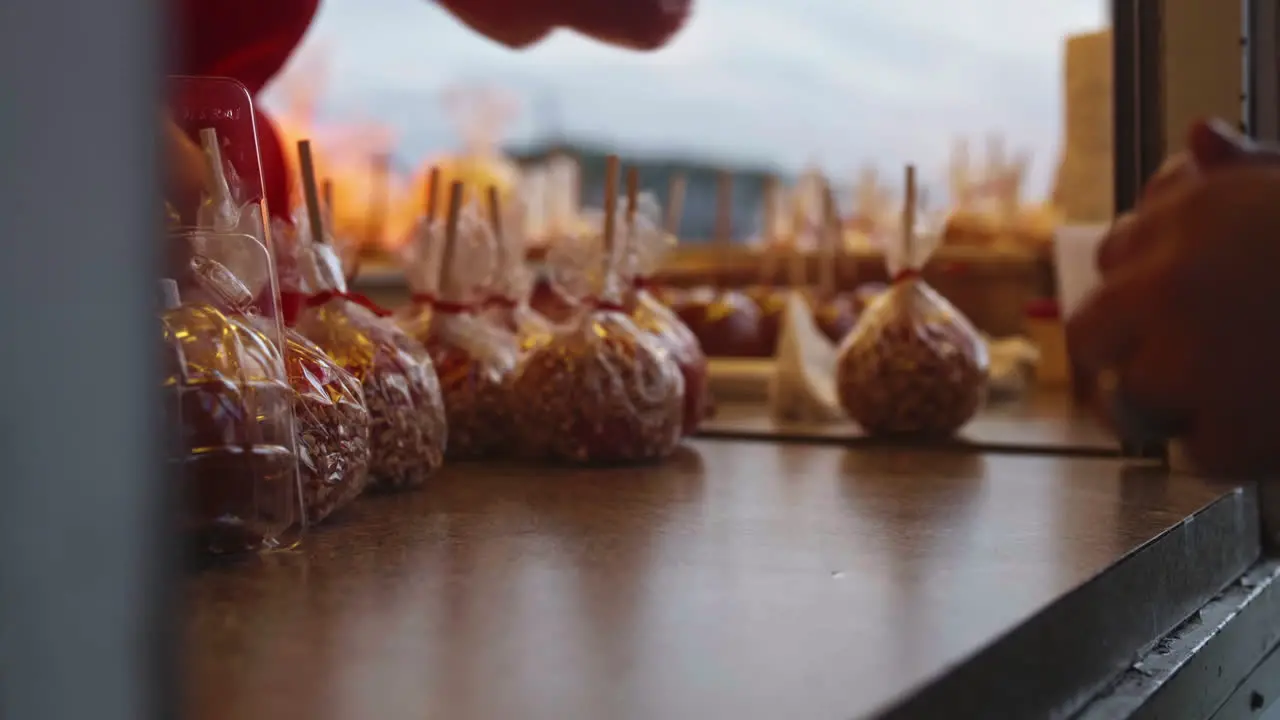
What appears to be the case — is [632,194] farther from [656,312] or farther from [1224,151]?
[1224,151]

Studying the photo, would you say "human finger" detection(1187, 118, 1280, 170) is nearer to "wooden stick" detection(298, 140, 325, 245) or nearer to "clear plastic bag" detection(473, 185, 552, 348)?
"wooden stick" detection(298, 140, 325, 245)

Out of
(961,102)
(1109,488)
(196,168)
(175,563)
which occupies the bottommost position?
(1109,488)

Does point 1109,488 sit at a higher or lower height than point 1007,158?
lower

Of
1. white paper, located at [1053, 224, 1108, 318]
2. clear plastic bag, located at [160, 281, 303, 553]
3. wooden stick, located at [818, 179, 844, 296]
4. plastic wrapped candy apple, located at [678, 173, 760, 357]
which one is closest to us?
clear plastic bag, located at [160, 281, 303, 553]

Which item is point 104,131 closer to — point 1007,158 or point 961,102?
point 1007,158

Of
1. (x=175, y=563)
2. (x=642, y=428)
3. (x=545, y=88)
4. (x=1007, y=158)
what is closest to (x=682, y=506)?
(x=642, y=428)

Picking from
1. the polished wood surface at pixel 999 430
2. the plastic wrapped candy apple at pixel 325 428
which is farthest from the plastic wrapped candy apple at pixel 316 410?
the polished wood surface at pixel 999 430

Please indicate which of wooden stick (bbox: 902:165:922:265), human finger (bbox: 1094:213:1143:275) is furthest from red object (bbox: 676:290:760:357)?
human finger (bbox: 1094:213:1143:275)
